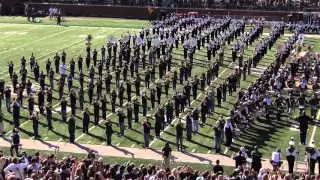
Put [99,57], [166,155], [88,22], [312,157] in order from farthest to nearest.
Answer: [88,22] → [99,57] → [166,155] → [312,157]

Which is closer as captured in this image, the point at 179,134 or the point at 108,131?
the point at 179,134

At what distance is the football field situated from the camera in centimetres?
2291

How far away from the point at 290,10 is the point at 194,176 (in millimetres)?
43514

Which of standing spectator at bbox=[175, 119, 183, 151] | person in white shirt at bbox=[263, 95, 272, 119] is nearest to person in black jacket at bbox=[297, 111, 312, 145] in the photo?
person in white shirt at bbox=[263, 95, 272, 119]

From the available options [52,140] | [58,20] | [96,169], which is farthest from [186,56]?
[96,169]

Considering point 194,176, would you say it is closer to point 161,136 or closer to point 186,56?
point 161,136

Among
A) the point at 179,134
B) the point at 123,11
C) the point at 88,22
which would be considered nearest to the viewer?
the point at 179,134

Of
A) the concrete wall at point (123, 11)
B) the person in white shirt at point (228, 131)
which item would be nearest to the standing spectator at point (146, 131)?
the person in white shirt at point (228, 131)

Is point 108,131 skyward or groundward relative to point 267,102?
groundward

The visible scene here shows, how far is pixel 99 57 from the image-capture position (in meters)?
37.8

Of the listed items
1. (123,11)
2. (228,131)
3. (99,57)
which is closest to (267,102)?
(228,131)

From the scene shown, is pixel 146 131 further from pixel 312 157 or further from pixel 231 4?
pixel 231 4

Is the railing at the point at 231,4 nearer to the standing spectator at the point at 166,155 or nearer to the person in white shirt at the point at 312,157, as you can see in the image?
the person in white shirt at the point at 312,157

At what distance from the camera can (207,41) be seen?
40656 mm
